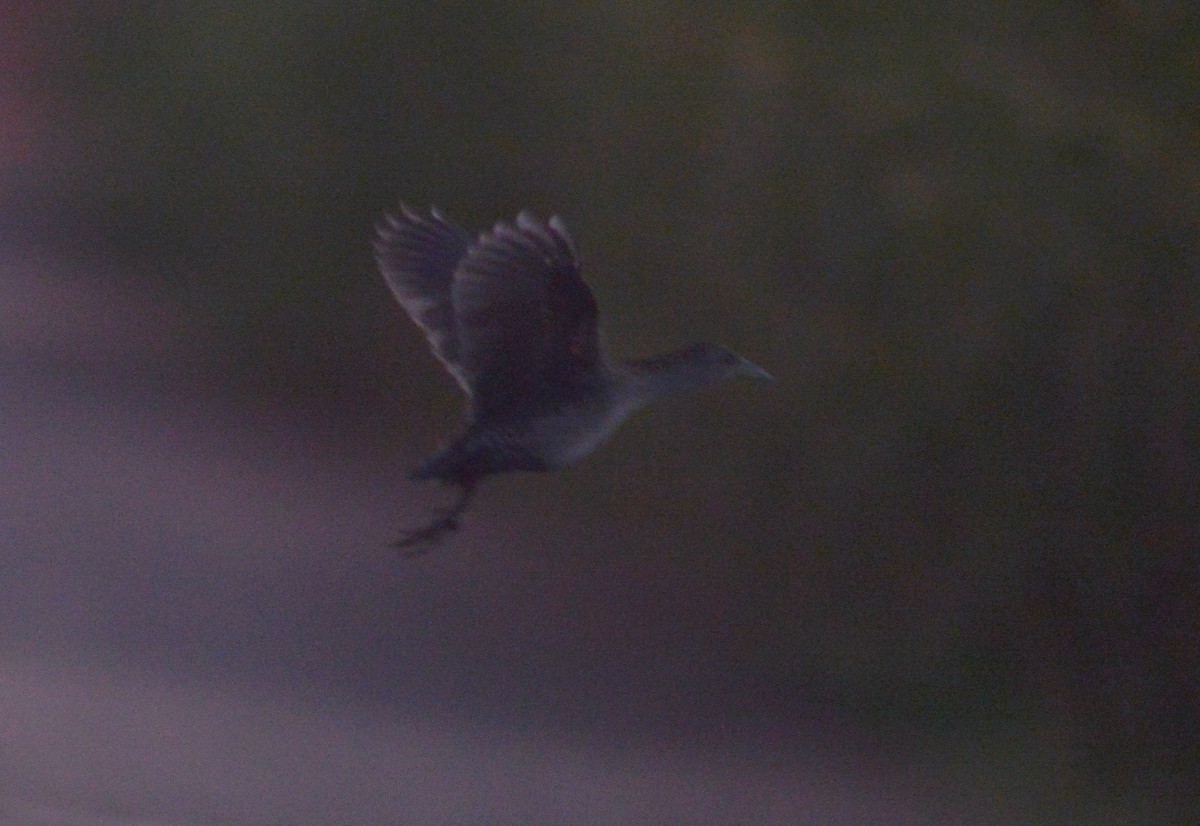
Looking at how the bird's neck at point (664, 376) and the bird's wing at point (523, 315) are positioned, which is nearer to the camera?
the bird's wing at point (523, 315)

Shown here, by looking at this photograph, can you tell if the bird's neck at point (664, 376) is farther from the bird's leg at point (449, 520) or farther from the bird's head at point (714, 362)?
the bird's leg at point (449, 520)

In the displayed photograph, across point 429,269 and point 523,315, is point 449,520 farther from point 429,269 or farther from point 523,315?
point 523,315

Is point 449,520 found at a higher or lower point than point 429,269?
lower

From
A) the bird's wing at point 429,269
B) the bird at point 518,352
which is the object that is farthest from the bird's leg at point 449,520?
the bird's wing at point 429,269

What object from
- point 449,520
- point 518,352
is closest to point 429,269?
point 518,352

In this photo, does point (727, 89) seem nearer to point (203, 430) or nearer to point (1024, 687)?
point (1024, 687)

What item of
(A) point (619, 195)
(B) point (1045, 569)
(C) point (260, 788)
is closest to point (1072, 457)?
(B) point (1045, 569)

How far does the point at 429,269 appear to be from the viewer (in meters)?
3.18

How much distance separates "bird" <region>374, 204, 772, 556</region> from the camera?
2748 millimetres

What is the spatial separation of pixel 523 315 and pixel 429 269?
434 millimetres

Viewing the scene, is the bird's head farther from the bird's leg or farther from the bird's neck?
the bird's leg

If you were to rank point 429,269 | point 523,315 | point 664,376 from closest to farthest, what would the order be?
point 523,315 → point 664,376 → point 429,269

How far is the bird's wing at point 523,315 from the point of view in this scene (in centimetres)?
271

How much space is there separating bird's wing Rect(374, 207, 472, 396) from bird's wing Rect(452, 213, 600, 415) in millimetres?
118
